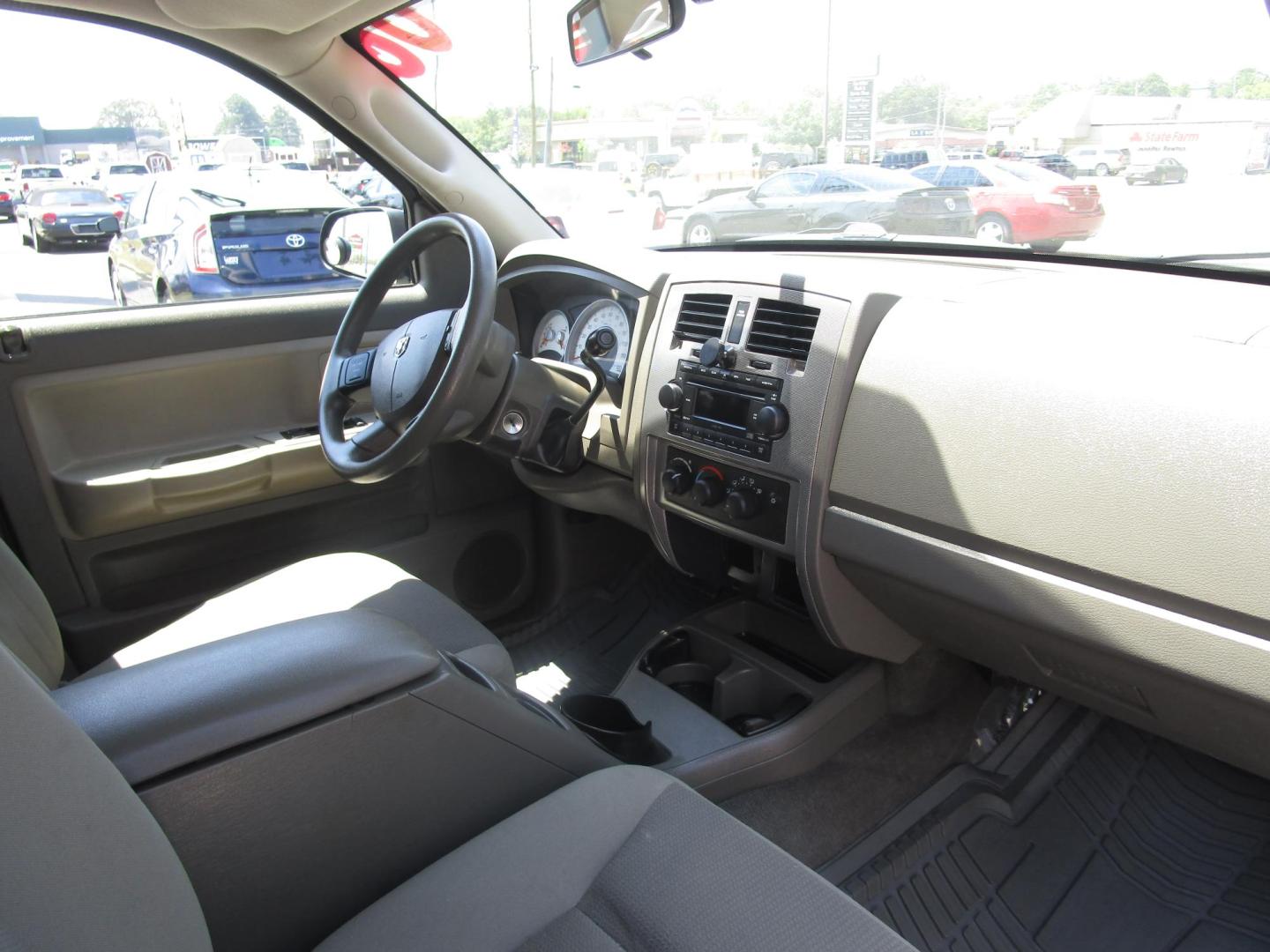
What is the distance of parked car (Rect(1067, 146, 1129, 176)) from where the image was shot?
150 centimetres

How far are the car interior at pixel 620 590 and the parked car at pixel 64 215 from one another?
83 centimetres

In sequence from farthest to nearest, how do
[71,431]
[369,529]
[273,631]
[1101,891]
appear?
[369,529] < [71,431] < [1101,891] < [273,631]

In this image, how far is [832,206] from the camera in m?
2.15

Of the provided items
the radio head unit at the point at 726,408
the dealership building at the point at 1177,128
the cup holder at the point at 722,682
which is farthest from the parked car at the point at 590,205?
the dealership building at the point at 1177,128

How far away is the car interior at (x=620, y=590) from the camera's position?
0.98 meters

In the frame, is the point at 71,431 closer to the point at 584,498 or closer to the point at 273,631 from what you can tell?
the point at 584,498

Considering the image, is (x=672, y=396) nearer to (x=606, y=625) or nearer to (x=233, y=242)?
(x=606, y=625)

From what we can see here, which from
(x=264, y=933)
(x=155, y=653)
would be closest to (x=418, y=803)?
(x=264, y=933)

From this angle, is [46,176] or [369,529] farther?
[46,176]

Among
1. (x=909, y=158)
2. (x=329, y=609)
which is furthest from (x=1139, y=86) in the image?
(x=329, y=609)

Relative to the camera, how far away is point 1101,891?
1.73 meters

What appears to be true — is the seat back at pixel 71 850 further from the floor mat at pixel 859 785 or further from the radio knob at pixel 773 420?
the floor mat at pixel 859 785

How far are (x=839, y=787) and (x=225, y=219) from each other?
7.46ft

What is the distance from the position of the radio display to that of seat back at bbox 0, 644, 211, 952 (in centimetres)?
120
